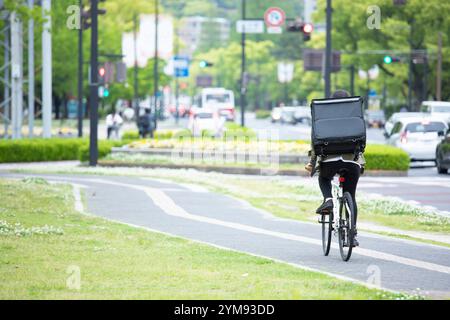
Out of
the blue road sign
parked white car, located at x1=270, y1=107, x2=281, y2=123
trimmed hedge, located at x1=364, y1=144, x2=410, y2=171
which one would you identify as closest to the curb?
trimmed hedge, located at x1=364, y1=144, x2=410, y2=171

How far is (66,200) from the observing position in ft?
73.7

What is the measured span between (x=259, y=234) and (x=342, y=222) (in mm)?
3553

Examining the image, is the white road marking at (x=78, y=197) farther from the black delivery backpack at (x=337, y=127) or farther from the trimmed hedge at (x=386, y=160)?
the trimmed hedge at (x=386, y=160)

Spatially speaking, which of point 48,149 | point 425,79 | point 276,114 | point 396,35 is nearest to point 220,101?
point 276,114

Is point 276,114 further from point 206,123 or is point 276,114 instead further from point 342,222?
point 342,222

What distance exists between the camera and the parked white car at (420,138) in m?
40.9

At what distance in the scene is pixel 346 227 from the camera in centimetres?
1372

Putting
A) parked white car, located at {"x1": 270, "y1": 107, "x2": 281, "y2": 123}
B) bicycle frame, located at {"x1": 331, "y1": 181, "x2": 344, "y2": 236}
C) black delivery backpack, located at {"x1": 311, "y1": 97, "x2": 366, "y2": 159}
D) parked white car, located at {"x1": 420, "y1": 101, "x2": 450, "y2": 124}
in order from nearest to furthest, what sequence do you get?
black delivery backpack, located at {"x1": 311, "y1": 97, "x2": 366, "y2": 159}, bicycle frame, located at {"x1": 331, "y1": 181, "x2": 344, "y2": 236}, parked white car, located at {"x1": 420, "y1": 101, "x2": 450, "y2": 124}, parked white car, located at {"x1": 270, "y1": 107, "x2": 281, "y2": 123}

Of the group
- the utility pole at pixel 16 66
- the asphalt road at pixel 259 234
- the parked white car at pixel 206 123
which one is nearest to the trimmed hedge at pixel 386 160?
the asphalt road at pixel 259 234

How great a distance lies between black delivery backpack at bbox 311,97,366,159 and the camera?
45.1 ft

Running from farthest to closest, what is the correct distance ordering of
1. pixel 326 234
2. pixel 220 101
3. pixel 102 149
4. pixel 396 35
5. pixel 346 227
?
pixel 220 101 < pixel 396 35 < pixel 102 149 < pixel 326 234 < pixel 346 227

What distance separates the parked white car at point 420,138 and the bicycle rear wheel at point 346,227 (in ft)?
87.9

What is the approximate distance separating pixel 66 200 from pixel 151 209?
1798mm

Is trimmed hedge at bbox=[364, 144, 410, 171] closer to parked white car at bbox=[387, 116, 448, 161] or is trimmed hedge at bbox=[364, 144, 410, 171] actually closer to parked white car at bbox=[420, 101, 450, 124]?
parked white car at bbox=[387, 116, 448, 161]
